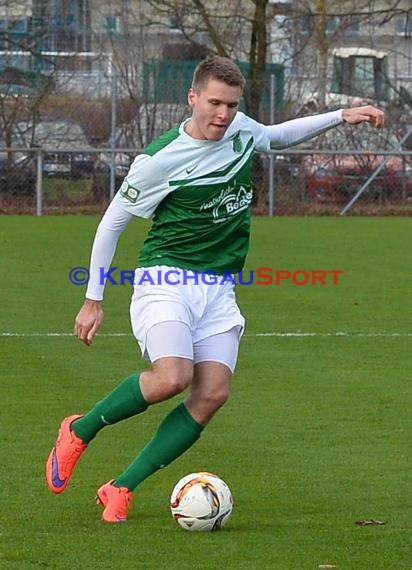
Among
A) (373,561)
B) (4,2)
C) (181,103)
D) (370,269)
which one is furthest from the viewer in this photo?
(4,2)

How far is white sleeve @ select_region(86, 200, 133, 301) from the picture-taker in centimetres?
562

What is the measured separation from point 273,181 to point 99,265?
1977 cm

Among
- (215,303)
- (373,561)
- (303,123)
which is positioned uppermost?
(303,123)

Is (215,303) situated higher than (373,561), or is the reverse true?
(215,303)

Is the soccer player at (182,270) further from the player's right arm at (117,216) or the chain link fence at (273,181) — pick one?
the chain link fence at (273,181)

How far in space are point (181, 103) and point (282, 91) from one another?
2.07m

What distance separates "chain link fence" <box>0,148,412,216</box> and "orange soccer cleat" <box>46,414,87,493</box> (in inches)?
744

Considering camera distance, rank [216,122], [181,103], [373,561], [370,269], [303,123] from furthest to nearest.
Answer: [181,103] → [370,269] → [303,123] → [216,122] → [373,561]

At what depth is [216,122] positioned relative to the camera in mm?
5562

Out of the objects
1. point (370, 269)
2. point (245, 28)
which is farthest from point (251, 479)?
point (245, 28)

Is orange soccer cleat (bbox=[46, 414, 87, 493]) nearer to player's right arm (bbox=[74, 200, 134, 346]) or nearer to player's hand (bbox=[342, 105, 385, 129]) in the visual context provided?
player's right arm (bbox=[74, 200, 134, 346])

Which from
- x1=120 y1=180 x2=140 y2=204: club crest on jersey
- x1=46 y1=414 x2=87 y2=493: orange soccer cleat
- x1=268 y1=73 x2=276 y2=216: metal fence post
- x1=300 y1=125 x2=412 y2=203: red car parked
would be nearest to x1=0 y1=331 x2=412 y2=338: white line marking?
x1=46 y1=414 x2=87 y2=493: orange soccer cleat

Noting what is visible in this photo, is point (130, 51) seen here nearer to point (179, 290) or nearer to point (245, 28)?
point (245, 28)

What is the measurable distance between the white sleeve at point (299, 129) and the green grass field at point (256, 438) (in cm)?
153
